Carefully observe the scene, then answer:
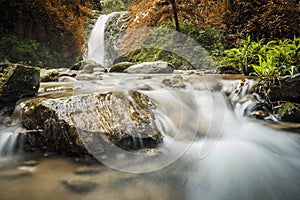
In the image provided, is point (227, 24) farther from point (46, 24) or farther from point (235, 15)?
point (46, 24)

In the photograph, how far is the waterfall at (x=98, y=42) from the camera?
45.6 ft

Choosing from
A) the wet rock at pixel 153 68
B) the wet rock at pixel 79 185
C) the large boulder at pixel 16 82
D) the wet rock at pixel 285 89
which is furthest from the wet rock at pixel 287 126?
the wet rock at pixel 153 68

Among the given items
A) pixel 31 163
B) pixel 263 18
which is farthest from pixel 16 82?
pixel 263 18

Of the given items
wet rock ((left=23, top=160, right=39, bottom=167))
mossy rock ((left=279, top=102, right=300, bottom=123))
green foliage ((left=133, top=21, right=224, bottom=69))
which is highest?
green foliage ((left=133, top=21, right=224, bottom=69))

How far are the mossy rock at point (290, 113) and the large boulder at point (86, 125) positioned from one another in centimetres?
218

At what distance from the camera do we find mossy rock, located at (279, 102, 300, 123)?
3502mm

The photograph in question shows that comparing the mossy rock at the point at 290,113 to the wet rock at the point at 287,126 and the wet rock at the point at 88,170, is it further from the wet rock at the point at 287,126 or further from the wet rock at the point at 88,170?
the wet rock at the point at 88,170

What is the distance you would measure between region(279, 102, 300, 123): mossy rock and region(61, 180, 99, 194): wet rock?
10.3 feet

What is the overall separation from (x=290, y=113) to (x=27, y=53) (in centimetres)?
1046

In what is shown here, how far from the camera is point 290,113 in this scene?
3539 mm

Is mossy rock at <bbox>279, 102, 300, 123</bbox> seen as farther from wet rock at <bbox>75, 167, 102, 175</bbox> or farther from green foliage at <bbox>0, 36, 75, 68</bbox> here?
green foliage at <bbox>0, 36, 75, 68</bbox>

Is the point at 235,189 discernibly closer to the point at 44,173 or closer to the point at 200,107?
the point at 44,173

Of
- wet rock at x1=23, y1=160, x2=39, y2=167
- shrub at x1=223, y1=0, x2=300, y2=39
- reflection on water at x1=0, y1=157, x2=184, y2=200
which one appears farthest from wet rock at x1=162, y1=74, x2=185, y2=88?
shrub at x1=223, y1=0, x2=300, y2=39

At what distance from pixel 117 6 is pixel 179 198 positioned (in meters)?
22.2
